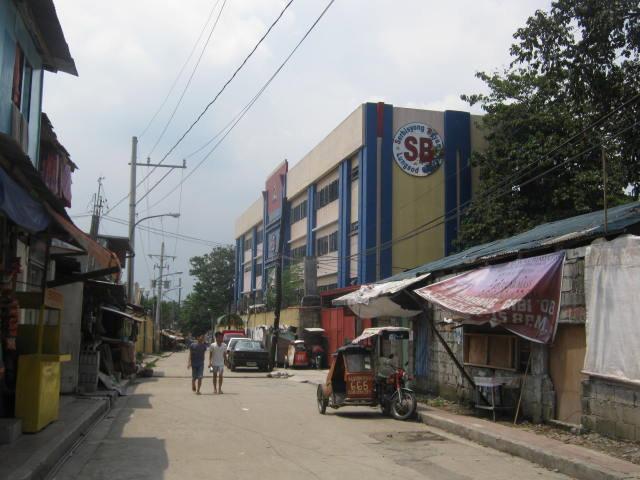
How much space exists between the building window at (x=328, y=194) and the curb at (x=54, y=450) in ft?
97.4

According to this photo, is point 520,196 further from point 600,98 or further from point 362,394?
point 362,394

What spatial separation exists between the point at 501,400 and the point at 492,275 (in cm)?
241

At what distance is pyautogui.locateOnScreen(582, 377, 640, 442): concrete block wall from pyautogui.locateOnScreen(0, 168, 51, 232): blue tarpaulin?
809 centimetres

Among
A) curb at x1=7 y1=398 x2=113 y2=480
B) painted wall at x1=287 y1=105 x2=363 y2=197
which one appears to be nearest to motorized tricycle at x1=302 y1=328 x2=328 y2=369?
painted wall at x1=287 y1=105 x2=363 y2=197

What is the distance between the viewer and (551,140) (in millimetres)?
29062

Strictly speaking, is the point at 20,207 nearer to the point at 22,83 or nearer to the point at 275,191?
the point at 22,83

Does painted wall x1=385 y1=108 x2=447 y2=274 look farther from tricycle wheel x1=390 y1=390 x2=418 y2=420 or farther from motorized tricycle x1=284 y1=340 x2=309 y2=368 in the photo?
tricycle wheel x1=390 y1=390 x2=418 y2=420

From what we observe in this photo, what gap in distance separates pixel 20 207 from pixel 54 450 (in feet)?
11.5

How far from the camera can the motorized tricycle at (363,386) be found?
13.9 meters

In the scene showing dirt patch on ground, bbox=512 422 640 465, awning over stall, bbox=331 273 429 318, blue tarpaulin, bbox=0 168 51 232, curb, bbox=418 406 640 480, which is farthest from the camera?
awning over stall, bbox=331 273 429 318

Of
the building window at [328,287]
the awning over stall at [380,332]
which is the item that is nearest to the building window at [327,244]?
the building window at [328,287]

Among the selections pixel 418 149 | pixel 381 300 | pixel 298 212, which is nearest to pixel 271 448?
pixel 381 300

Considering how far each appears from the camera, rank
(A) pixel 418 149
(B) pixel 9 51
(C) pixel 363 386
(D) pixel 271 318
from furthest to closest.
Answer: (D) pixel 271 318 < (A) pixel 418 149 < (C) pixel 363 386 < (B) pixel 9 51

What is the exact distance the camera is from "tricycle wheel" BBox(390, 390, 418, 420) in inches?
534
